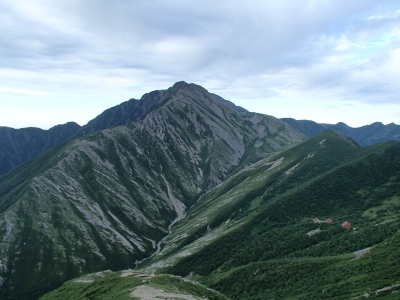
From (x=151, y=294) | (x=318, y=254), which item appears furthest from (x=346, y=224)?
(x=151, y=294)

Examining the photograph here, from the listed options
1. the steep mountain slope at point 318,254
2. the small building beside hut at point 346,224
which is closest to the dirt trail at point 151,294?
the steep mountain slope at point 318,254

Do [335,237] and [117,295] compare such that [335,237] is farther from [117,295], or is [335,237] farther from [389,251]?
[117,295]

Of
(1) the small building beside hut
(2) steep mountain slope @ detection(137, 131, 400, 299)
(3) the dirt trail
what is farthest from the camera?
(1) the small building beside hut

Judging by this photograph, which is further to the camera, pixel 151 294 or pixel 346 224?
pixel 346 224

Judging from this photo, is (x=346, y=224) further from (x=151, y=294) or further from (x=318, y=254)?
(x=151, y=294)

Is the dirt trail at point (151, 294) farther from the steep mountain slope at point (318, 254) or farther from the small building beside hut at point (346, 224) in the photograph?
the small building beside hut at point (346, 224)

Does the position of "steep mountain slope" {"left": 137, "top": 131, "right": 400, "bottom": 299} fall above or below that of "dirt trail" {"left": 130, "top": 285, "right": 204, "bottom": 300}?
below

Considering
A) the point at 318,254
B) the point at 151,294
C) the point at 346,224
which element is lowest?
the point at 318,254

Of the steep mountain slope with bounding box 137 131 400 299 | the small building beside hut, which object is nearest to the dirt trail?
the steep mountain slope with bounding box 137 131 400 299

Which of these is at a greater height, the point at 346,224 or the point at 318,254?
the point at 346,224

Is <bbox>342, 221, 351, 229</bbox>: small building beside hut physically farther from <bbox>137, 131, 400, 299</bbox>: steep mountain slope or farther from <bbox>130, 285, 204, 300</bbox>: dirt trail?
<bbox>130, 285, 204, 300</bbox>: dirt trail

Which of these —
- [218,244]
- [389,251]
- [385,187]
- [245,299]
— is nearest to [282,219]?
[218,244]
